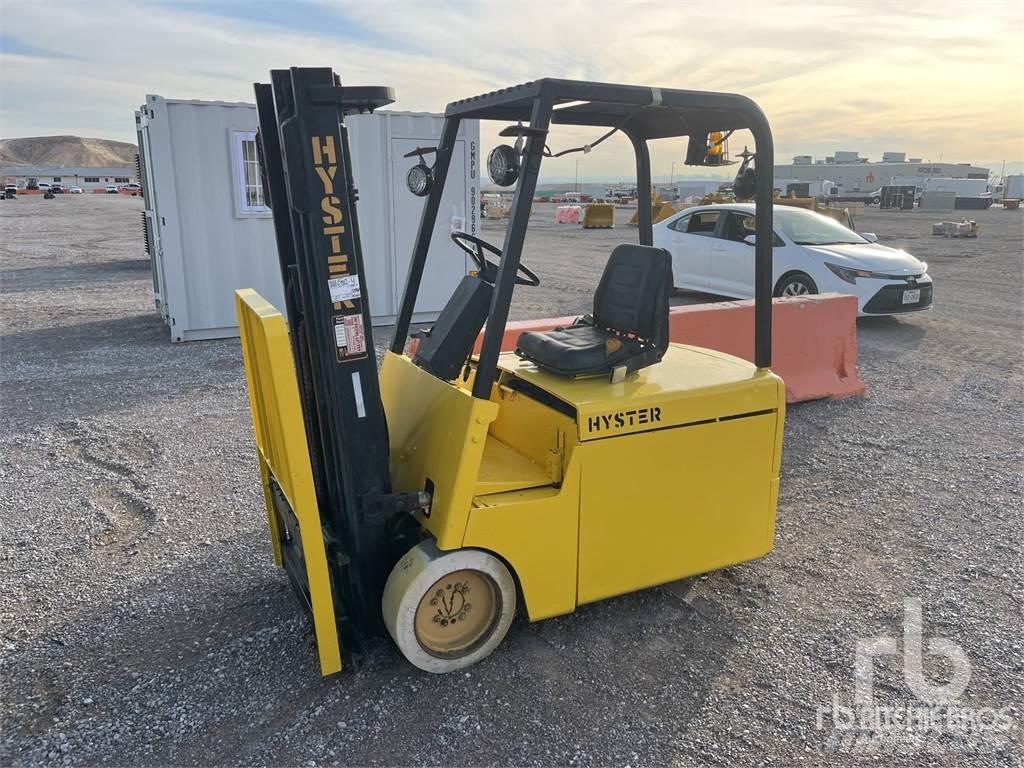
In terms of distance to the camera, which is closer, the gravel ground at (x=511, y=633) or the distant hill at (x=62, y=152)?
the gravel ground at (x=511, y=633)

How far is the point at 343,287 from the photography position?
2984 millimetres

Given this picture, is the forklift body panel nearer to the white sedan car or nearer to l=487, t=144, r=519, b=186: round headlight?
l=487, t=144, r=519, b=186: round headlight

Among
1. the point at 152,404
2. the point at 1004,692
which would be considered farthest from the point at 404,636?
the point at 152,404

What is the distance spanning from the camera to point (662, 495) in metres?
3.49

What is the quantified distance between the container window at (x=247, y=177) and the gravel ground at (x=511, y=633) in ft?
11.1

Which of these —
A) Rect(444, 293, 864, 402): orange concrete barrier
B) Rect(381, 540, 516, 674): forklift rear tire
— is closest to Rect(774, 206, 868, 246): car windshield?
Rect(444, 293, 864, 402): orange concrete barrier

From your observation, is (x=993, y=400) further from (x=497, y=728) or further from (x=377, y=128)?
(x=377, y=128)

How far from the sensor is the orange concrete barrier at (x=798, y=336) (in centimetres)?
686

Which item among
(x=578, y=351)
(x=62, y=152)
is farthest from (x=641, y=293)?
(x=62, y=152)

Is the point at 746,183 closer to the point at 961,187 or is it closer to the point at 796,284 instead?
the point at 796,284

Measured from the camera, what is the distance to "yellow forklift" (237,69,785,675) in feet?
9.71

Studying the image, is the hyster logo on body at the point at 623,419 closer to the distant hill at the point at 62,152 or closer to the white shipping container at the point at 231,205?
the white shipping container at the point at 231,205

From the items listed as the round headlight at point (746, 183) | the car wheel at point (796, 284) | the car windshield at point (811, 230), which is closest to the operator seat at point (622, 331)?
the round headlight at point (746, 183)

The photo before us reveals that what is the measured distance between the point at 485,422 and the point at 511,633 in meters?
1.16
